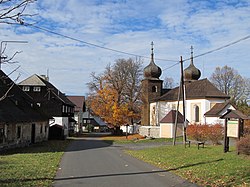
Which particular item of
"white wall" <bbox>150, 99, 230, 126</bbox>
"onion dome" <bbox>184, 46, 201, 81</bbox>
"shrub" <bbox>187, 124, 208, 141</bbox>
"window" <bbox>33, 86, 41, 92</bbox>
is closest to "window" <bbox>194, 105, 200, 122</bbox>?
"white wall" <bbox>150, 99, 230, 126</bbox>

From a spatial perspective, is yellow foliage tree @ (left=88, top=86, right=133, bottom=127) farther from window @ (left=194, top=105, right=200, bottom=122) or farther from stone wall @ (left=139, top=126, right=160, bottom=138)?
window @ (left=194, top=105, right=200, bottom=122)

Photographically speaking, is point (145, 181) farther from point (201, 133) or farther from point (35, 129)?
point (35, 129)

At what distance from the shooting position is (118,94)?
62.9 metres

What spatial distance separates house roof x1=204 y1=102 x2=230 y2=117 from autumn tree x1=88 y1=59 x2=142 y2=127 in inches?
502

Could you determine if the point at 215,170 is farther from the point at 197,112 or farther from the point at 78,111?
the point at 78,111

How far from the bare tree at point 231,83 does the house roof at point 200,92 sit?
16.6m

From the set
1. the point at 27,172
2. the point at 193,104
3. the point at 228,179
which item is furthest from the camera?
the point at 193,104

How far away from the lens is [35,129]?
1535 inches

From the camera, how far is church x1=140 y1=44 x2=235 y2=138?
5620 cm

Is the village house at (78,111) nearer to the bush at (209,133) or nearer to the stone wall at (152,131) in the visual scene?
the stone wall at (152,131)

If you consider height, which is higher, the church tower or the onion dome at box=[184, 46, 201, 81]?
the onion dome at box=[184, 46, 201, 81]

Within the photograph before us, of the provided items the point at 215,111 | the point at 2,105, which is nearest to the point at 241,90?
the point at 215,111

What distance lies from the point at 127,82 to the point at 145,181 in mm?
53831

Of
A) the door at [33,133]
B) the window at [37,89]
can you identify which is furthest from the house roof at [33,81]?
the door at [33,133]
